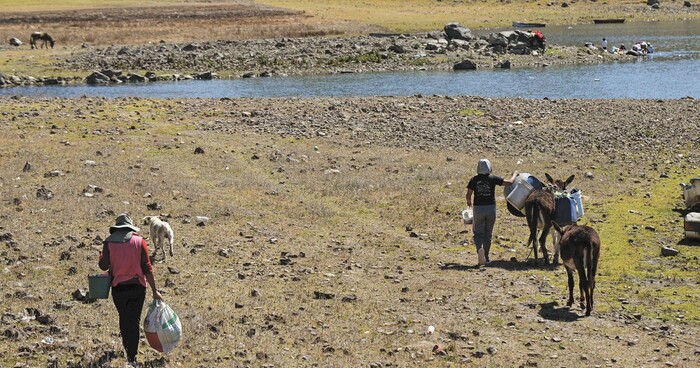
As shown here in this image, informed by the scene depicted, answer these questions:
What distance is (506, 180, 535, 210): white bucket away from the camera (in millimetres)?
17562

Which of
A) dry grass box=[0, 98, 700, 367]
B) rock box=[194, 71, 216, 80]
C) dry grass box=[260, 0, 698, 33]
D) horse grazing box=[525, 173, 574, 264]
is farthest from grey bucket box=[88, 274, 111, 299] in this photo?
dry grass box=[260, 0, 698, 33]

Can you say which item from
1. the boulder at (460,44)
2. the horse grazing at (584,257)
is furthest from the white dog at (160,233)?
the boulder at (460,44)

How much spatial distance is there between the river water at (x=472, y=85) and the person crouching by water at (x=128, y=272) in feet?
121

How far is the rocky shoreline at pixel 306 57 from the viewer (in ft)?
201

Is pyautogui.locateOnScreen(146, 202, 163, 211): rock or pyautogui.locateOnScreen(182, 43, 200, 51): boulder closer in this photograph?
pyautogui.locateOnScreen(146, 202, 163, 211): rock

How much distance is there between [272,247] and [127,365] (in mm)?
6928

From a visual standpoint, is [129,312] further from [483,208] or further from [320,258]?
[483,208]

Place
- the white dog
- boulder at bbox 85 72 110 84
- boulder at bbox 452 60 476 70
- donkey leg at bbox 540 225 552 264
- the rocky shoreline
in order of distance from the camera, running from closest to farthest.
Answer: the white dog → donkey leg at bbox 540 225 552 264 → boulder at bbox 85 72 110 84 → the rocky shoreline → boulder at bbox 452 60 476 70

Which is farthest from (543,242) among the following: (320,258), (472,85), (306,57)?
(306,57)

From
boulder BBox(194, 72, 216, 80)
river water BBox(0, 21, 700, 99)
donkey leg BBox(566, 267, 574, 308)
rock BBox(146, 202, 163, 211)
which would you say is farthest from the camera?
boulder BBox(194, 72, 216, 80)

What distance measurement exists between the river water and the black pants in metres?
36.8

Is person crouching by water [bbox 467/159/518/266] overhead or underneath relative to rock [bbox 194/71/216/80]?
overhead

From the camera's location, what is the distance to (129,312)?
36.8 ft

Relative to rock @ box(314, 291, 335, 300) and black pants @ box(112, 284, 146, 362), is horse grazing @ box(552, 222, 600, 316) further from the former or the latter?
black pants @ box(112, 284, 146, 362)
